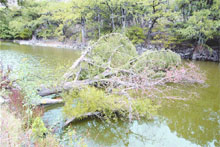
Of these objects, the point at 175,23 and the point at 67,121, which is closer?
the point at 67,121

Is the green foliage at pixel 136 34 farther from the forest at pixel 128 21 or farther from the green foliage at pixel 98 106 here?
the green foliage at pixel 98 106

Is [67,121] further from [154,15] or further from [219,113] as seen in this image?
[154,15]

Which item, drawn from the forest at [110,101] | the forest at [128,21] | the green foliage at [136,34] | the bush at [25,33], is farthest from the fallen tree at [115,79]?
the bush at [25,33]

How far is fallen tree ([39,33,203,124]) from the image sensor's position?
451 cm

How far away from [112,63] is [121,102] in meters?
3.47

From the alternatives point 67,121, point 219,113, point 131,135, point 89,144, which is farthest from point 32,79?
point 219,113

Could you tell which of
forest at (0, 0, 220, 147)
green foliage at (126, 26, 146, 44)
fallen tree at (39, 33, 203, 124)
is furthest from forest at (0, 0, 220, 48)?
forest at (0, 0, 220, 147)

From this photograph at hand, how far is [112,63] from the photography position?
25.5 ft

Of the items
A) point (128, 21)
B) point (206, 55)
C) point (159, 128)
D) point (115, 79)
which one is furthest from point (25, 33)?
point (159, 128)

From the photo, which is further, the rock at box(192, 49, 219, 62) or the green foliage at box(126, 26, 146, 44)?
the green foliage at box(126, 26, 146, 44)

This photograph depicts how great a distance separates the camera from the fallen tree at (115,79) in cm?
451

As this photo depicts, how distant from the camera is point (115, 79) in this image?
544cm

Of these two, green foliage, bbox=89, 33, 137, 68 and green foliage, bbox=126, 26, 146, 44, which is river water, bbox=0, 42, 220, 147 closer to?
green foliage, bbox=89, 33, 137, 68

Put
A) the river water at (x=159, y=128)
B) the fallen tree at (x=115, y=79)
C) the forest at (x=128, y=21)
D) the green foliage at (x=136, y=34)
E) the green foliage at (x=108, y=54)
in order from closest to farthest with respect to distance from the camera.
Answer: the river water at (x=159, y=128) < the fallen tree at (x=115, y=79) < the green foliage at (x=108, y=54) < the forest at (x=128, y=21) < the green foliage at (x=136, y=34)
